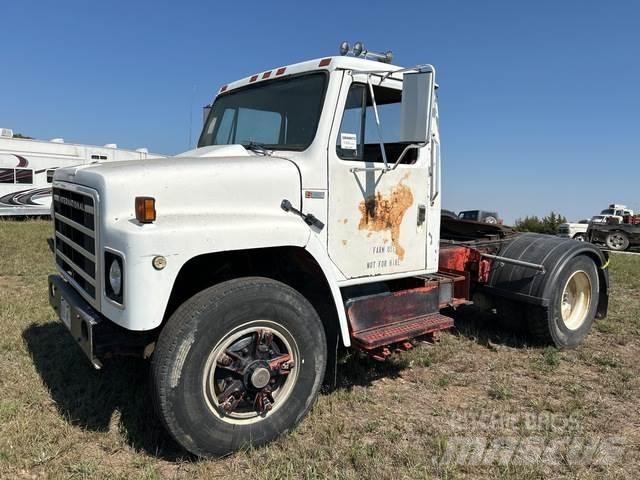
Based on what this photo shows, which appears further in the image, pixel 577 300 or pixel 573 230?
pixel 573 230

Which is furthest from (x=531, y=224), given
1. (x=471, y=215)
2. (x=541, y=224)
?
(x=471, y=215)

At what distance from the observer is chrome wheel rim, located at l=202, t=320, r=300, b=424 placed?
2.92 meters

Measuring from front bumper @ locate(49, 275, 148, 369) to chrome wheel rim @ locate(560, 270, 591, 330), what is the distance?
14.3 feet

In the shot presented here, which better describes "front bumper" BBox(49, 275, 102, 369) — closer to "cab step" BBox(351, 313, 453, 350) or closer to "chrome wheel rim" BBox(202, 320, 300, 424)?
"chrome wheel rim" BBox(202, 320, 300, 424)

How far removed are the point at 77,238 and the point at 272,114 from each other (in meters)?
1.62

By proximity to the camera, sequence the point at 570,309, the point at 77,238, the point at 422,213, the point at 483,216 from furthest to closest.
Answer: the point at 483,216
the point at 570,309
the point at 422,213
the point at 77,238

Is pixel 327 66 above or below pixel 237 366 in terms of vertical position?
above

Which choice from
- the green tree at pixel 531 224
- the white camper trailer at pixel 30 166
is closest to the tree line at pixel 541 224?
the green tree at pixel 531 224

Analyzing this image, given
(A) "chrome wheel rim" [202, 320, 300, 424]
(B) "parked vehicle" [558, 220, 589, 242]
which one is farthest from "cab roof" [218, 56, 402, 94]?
(B) "parked vehicle" [558, 220, 589, 242]

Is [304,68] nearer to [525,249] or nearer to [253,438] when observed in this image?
[253,438]

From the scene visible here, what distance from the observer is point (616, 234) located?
20328mm

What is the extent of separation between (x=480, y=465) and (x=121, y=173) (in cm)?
267

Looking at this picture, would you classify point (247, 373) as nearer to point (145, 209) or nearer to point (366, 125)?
point (145, 209)

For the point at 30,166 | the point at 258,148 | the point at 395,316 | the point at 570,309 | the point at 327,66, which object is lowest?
the point at 570,309
